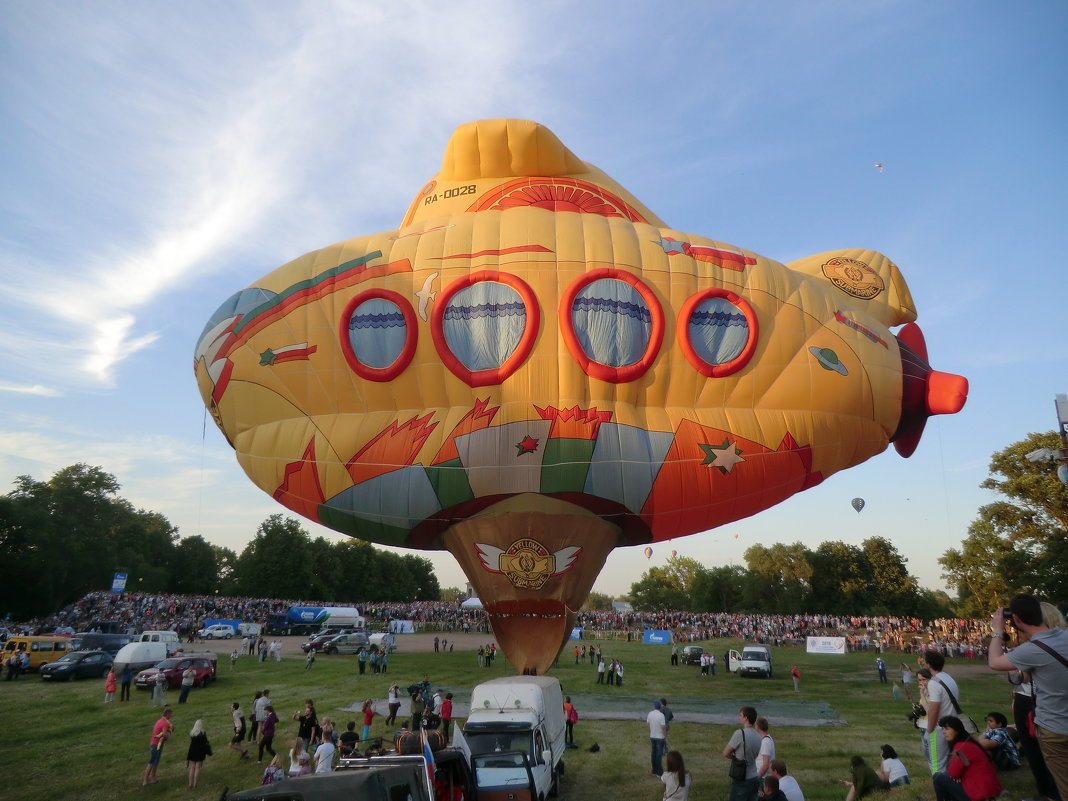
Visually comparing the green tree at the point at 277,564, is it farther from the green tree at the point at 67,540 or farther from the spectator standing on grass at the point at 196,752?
the spectator standing on grass at the point at 196,752

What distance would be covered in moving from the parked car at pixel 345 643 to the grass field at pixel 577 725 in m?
4.55

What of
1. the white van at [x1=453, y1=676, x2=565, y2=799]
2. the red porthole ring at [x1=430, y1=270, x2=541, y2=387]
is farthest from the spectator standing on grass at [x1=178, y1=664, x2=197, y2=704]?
the red porthole ring at [x1=430, y1=270, x2=541, y2=387]

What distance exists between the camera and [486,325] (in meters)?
13.4

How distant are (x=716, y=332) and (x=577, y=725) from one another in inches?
328

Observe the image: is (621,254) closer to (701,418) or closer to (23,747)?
(701,418)

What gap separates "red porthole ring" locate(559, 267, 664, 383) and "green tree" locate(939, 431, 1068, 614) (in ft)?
83.6

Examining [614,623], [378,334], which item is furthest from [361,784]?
[614,623]

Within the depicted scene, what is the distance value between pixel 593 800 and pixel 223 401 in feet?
33.4

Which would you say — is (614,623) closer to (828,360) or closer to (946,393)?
(946,393)

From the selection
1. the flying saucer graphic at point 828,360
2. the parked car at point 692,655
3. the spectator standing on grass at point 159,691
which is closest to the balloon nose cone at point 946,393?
the flying saucer graphic at point 828,360

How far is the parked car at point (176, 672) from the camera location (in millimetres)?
18656

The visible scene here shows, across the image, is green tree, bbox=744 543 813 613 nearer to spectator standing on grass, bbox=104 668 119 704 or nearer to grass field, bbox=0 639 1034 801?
Answer: grass field, bbox=0 639 1034 801

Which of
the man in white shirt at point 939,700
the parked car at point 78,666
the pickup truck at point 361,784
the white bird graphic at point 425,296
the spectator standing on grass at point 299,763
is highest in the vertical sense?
the white bird graphic at point 425,296

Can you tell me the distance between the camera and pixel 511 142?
55.5ft
